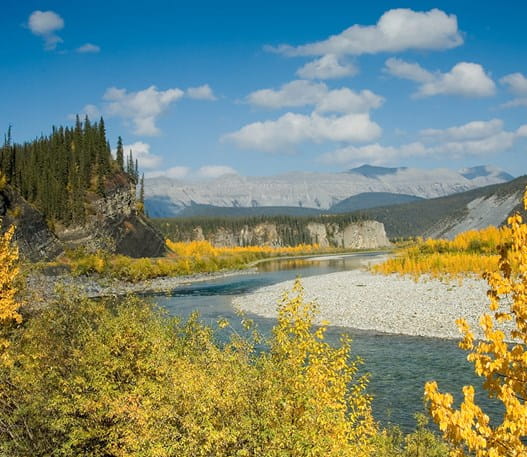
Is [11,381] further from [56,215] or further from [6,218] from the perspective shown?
[56,215]

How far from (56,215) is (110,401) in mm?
117682

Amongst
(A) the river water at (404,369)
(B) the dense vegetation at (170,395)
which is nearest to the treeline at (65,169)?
(A) the river water at (404,369)

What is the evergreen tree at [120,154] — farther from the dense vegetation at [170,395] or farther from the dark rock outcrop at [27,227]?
the dense vegetation at [170,395]

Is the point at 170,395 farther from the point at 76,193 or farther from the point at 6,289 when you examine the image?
the point at 76,193

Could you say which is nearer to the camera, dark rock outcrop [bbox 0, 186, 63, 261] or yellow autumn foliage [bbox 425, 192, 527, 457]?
yellow autumn foliage [bbox 425, 192, 527, 457]

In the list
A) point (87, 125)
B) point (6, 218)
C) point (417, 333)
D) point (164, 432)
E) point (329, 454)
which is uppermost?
point (87, 125)

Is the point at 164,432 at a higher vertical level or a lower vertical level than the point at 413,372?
higher

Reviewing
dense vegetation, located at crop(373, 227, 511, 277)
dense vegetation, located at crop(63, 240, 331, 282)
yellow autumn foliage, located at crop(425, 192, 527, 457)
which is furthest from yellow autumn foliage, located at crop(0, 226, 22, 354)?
dense vegetation, located at crop(373, 227, 511, 277)

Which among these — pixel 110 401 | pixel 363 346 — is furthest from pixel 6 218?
pixel 110 401

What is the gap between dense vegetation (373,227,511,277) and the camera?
7769 cm

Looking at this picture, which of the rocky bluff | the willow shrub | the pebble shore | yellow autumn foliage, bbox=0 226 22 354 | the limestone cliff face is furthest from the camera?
the limestone cliff face

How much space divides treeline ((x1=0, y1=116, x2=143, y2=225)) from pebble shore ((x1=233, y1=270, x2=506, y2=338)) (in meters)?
68.6

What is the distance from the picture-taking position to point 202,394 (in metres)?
10.4

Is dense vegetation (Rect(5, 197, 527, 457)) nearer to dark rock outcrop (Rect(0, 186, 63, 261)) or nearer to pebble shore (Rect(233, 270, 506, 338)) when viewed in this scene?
pebble shore (Rect(233, 270, 506, 338))
